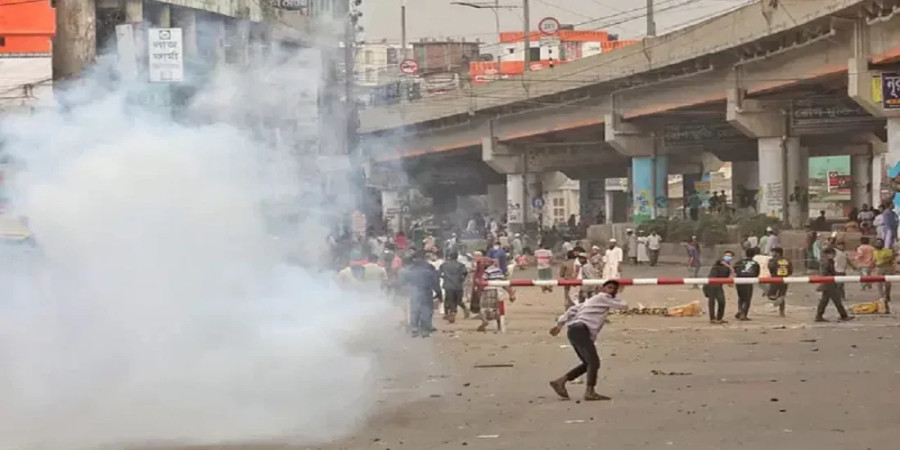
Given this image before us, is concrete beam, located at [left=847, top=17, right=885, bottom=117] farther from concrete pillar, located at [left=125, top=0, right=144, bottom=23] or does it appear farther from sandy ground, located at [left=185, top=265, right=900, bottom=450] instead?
concrete pillar, located at [left=125, top=0, right=144, bottom=23]

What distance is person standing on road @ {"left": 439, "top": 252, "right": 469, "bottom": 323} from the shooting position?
80.8ft

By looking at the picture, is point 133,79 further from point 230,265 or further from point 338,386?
point 338,386

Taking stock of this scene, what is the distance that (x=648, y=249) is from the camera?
4709 centimetres

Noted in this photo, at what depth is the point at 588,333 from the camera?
14.3 meters

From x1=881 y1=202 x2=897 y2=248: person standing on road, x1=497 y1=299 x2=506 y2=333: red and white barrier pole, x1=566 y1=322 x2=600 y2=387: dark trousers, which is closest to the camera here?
x1=566 y1=322 x2=600 y2=387: dark trousers

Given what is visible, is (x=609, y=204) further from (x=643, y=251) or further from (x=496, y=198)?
(x=643, y=251)

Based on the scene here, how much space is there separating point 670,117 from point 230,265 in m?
41.6

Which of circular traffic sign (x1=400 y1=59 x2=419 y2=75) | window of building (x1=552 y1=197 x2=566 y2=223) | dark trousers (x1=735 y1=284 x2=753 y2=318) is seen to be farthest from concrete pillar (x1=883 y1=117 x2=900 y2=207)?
window of building (x1=552 y1=197 x2=566 y2=223)

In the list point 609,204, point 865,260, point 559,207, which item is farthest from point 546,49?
point 865,260

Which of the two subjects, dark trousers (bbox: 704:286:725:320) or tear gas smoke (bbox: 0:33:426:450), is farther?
dark trousers (bbox: 704:286:725:320)

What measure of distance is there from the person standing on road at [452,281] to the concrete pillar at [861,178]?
44.9 m

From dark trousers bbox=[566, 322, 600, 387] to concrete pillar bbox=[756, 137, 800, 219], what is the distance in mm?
33002

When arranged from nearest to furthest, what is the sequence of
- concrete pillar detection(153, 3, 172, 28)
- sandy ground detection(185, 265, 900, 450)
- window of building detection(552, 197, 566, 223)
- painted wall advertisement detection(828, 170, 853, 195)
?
sandy ground detection(185, 265, 900, 450) < concrete pillar detection(153, 3, 172, 28) < painted wall advertisement detection(828, 170, 853, 195) < window of building detection(552, 197, 566, 223)

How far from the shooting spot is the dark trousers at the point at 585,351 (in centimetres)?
1420
